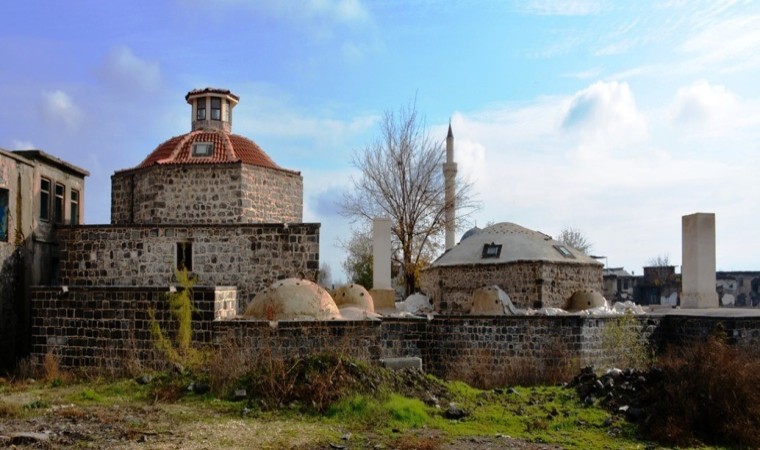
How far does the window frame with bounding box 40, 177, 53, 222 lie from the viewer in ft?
53.8

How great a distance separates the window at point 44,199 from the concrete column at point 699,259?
1640cm

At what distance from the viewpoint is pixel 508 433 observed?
8844 millimetres

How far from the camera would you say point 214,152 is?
2095cm

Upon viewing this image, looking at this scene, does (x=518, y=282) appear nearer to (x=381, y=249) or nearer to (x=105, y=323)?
(x=381, y=249)

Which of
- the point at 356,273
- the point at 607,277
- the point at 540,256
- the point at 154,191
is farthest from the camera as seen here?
the point at 607,277

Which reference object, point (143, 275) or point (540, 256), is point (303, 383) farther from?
point (540, 256)

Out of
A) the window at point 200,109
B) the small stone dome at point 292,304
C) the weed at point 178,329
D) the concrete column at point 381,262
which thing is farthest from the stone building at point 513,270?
the weed at point 178,329

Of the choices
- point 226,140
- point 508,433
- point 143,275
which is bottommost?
point 508,433

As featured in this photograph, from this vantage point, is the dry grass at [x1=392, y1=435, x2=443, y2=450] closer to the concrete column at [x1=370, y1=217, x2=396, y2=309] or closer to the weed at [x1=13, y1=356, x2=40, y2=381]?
the weed at [x1=13, y1=356, x2=40, y2=381]

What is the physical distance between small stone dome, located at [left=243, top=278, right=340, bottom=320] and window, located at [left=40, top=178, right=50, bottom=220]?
6644mm

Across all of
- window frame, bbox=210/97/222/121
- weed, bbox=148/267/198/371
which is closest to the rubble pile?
weed, bbox=148/267/198/371

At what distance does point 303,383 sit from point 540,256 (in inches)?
593

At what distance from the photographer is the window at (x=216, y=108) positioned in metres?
22.8

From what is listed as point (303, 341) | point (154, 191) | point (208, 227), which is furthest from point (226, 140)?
point (303, 341)
